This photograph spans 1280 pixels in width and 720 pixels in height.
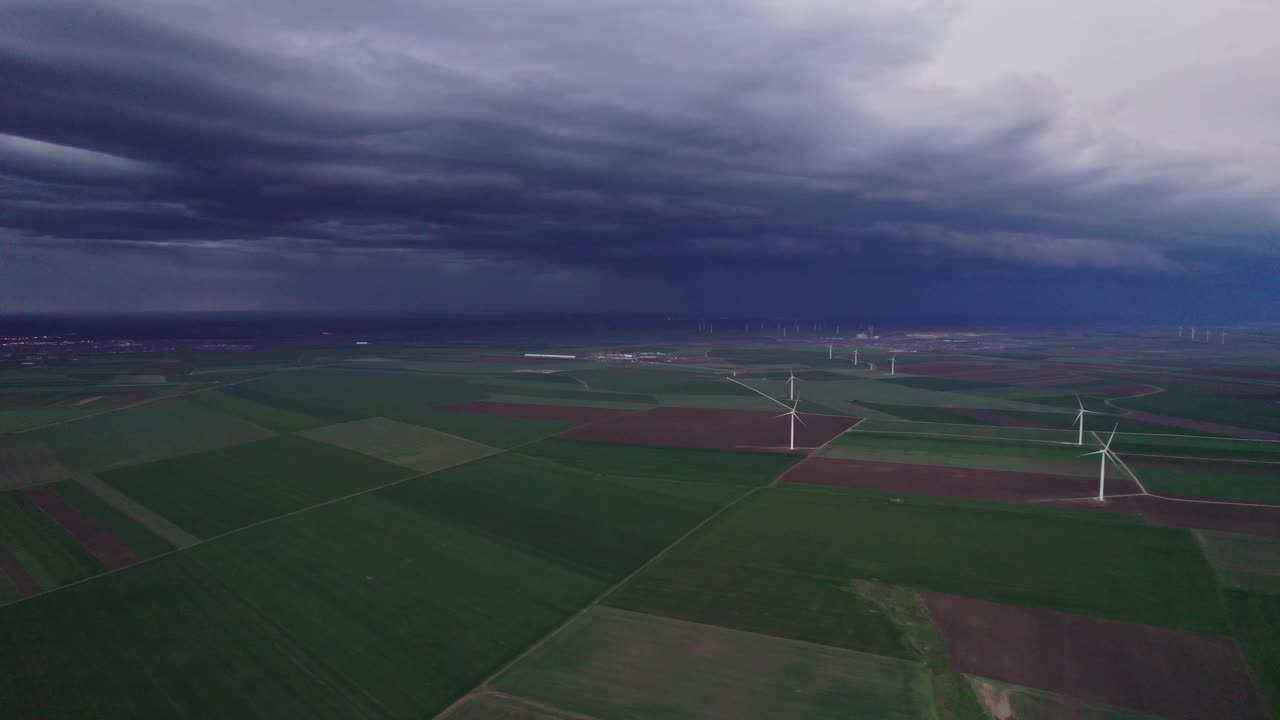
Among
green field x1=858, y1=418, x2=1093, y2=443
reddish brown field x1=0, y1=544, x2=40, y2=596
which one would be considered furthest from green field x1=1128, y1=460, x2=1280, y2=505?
reddish brown field x1=0, y1=544, x2=40, y2=596

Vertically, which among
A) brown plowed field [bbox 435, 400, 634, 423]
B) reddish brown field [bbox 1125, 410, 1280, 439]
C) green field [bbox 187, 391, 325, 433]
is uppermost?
reddish brown field [bbox 1125, 410, 1280, 439]

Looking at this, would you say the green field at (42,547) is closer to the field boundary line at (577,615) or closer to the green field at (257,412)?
the field boundary line at (577,615)

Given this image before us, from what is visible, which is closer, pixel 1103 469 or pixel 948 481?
pixel 1103 469

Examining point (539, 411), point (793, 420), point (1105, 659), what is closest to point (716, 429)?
point (793, 420)

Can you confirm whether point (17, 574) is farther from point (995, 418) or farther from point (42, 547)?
point (995, 418)

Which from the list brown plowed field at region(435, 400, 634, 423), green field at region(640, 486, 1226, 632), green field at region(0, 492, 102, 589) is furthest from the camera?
brown plowed field at region(435, 400, 634, 423)

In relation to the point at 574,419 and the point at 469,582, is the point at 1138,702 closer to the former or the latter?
the point at 469,582

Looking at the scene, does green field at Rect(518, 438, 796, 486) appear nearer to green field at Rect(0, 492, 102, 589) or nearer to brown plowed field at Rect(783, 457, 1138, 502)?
brown plowed field at Rect(783, 457, 1138, 502)
